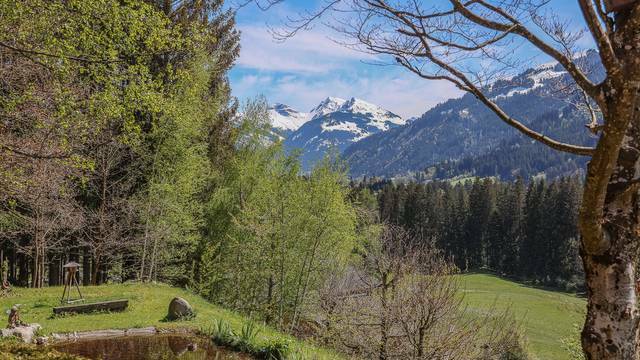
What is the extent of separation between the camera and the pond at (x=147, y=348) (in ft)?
39.3

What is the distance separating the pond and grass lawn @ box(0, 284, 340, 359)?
3.07 ft

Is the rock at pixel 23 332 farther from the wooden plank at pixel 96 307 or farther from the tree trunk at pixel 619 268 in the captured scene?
the tree trunk at pixel 619 268

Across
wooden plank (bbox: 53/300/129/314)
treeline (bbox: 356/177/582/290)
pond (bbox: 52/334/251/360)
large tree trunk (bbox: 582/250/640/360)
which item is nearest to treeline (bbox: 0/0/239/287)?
wooden plank (bbox: 53/300/129/314)

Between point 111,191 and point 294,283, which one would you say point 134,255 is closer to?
point 111,191

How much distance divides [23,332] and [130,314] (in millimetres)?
4371

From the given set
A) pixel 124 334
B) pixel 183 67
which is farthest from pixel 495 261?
pixel 124 334

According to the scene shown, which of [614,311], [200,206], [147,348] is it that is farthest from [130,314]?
[614,311]

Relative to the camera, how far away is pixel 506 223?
98000mm

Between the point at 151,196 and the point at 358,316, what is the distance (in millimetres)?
13451

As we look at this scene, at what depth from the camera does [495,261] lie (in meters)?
99.4

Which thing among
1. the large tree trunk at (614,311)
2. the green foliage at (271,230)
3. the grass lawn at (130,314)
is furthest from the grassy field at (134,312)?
the large tree trunk at (614,311)

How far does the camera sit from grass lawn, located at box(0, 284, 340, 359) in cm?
1405

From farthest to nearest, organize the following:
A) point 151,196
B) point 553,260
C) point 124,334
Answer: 1. point 553,260
2. point 151,196
3. point 124,334

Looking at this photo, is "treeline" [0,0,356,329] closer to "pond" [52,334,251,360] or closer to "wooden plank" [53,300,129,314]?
"wooden plank" [53,300,129,314]
